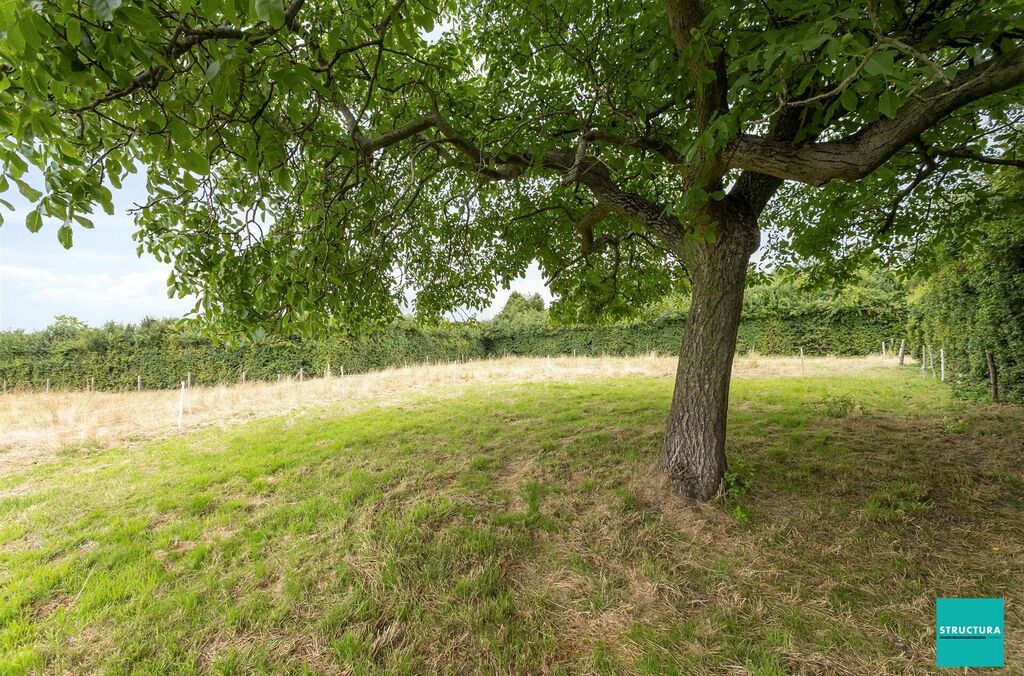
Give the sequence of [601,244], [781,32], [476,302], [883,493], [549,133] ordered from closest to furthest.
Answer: [781,32] < [883,493] < [549,133] < [601,244] < [476,302]

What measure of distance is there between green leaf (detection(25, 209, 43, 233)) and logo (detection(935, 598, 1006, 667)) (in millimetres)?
4946

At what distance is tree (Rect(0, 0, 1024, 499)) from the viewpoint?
1.74 meters

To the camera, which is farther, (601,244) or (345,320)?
(601,244)

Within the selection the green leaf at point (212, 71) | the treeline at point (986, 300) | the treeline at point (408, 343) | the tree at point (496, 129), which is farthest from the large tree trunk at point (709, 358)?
the treeline at point (408, 343)

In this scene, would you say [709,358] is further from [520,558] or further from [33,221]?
[33,221]

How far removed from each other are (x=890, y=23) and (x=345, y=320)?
5.39 meters

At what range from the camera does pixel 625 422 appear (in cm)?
650

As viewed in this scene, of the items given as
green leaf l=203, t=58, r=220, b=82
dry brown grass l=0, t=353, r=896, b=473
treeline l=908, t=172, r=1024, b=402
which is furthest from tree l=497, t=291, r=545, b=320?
green leaf l=203, t=58, r=220, b=82

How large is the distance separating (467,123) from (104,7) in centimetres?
363

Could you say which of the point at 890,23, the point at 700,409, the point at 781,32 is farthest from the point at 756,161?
the point at 700,409

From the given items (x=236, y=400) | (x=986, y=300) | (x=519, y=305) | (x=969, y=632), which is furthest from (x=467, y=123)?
(x=519, y=305)

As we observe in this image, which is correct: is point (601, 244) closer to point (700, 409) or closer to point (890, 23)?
point (700, 409)

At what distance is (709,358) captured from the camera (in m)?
3.69

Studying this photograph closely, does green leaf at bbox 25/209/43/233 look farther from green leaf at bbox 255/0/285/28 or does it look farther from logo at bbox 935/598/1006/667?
logo at bbox 935/598/1006/667
